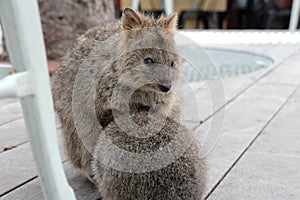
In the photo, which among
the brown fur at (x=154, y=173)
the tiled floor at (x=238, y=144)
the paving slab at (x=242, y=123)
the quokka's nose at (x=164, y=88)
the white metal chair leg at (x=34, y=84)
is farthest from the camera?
the paving slab at (x=242, y=123)

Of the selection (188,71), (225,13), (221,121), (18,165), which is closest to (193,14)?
(225,13)

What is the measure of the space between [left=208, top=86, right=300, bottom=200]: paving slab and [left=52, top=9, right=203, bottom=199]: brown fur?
289mm

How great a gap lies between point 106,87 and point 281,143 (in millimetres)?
807

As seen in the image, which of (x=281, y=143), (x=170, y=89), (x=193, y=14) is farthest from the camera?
(x=193, y=14)

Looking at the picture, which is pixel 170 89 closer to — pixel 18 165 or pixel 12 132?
pixel 18 165

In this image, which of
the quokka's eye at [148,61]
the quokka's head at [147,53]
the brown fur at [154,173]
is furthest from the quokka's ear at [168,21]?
the brown fur at [154,173]

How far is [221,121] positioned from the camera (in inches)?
80.1

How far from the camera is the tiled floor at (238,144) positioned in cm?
142

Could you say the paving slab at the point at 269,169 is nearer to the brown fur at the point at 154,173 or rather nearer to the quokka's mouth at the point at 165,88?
the brown fur at the point at 154,173

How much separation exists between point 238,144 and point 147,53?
2.05ft

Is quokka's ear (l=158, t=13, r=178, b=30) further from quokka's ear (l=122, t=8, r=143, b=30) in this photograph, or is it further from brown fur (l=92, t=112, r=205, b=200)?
brown fur (l=92, t=112, r=205, b=200)

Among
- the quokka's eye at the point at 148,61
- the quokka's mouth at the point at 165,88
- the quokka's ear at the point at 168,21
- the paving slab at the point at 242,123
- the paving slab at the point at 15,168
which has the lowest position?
the paving slab at the point at 242,123

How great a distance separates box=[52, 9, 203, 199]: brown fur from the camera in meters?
1.35

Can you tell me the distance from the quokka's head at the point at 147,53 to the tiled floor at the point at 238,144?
0.38 m
